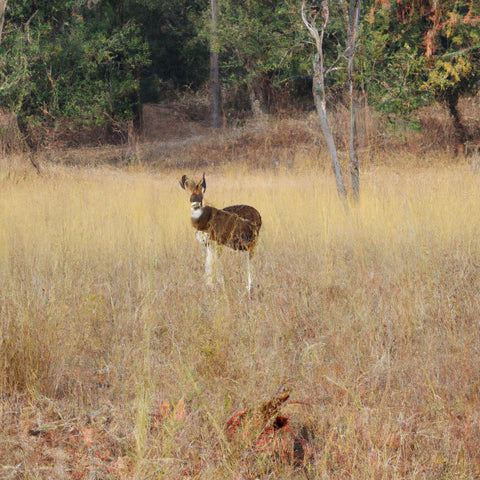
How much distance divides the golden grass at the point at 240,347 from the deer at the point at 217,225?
37 cm

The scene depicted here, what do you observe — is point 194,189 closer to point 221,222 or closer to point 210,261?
point 221,222

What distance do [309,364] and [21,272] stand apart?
3.11m

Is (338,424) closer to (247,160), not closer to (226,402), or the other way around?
(226,402)

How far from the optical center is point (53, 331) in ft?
12.0

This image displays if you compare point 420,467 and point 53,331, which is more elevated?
point 53,331

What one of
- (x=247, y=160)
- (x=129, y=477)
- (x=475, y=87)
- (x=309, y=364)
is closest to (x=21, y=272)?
(x=309, y=364)

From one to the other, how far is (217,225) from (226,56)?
27154mm

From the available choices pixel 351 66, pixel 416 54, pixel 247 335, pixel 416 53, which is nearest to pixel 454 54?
pixel 416 54

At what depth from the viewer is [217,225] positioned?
4633 millimetres

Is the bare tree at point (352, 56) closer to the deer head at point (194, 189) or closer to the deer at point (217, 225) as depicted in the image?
the deer at point (217, 225)

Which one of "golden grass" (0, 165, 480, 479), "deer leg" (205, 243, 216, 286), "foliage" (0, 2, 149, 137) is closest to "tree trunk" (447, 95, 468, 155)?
"foliage" (0, 2, 149, 137)

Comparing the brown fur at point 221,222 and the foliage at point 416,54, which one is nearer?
the brown fur at point 221,222

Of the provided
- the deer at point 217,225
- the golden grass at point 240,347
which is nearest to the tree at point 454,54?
the golden grass at point 240,347

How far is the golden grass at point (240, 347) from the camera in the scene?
2717mm
